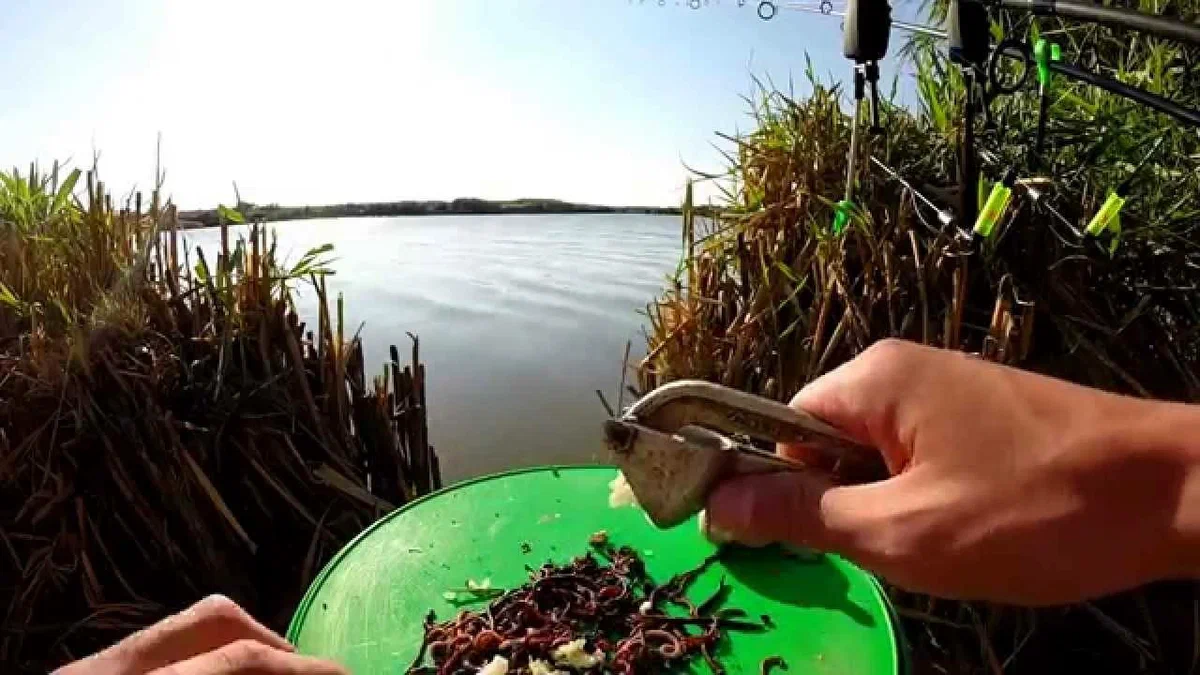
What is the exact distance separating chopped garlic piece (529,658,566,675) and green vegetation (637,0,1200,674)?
193cm

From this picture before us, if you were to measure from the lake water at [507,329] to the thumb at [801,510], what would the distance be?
12.1 feet

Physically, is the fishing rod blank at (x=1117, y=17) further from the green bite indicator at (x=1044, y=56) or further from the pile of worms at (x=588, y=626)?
the pile of worms at (x=588, y=626)

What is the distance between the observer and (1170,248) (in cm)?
342

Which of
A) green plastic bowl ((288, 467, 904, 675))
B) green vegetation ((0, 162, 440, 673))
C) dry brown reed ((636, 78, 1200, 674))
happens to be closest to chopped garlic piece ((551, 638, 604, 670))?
green plastic bowl ((288, 467, 904, 675))

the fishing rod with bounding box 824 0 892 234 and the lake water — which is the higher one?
the fishing rod with bounding box 824 0 892 234

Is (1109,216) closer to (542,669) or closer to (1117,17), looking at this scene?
(1117,17)

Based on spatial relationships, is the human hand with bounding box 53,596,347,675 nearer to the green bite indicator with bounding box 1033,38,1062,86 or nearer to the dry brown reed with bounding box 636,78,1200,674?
the dry brown reed with bounding box 636,78,1200,674

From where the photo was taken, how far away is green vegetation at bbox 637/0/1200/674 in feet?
10.8

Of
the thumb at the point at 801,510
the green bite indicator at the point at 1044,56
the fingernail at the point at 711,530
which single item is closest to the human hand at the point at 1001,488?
the thumb at the point at 801,510

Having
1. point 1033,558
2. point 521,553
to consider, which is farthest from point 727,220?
point 1033,558

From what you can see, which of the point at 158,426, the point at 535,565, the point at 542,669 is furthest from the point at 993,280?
the point at 158,426

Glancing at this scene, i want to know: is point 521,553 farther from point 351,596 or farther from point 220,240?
point 220,240

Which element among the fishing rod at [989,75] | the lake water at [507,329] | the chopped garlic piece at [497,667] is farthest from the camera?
the lake water at [507,329]

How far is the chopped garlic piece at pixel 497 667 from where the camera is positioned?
1758 millimetres
